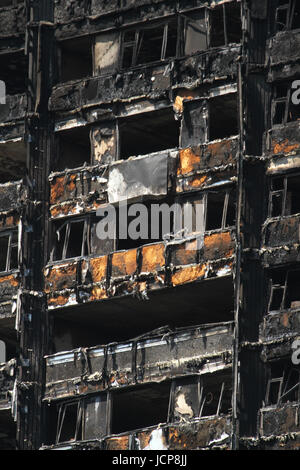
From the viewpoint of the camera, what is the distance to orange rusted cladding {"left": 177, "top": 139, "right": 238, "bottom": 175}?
67.0 metres

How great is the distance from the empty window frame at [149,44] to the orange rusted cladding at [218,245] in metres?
6.72

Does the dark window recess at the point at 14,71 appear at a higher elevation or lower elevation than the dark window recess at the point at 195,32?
higher

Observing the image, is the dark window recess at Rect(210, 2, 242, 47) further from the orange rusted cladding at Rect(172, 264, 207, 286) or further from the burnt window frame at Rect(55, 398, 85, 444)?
the burnt window frame at Rect(55, 398, 85, 444)

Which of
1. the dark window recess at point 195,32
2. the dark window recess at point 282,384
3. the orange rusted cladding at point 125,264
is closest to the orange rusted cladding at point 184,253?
the orange rusted cladding at point 125,264

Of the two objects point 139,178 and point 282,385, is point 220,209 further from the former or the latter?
point 282,385

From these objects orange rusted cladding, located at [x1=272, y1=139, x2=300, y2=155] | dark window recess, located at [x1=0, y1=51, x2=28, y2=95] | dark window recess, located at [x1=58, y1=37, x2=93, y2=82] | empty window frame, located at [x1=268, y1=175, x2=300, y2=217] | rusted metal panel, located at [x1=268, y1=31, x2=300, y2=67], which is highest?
dark window recess, located at [x1=0, y1=51, x2=28, y2=95]

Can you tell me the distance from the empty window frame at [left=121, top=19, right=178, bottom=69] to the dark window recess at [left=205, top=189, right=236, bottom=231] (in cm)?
535

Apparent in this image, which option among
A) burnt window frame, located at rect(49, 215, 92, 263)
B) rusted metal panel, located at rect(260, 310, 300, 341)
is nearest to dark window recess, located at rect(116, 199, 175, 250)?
burnt window frame, located at rect(49, 215, 92, 263)

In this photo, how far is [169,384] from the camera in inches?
2611

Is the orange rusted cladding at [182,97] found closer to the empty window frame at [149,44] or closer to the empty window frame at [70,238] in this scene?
the empty window frame at [149,44]

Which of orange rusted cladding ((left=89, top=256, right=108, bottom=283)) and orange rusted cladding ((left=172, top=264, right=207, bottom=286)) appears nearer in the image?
orange rusted cladding ((left=172, top=264, right=207, bottom=286))

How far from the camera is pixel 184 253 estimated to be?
219 feet

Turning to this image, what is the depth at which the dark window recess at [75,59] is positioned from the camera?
71375 mm

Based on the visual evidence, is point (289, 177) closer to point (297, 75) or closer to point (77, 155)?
point (297, 75)
